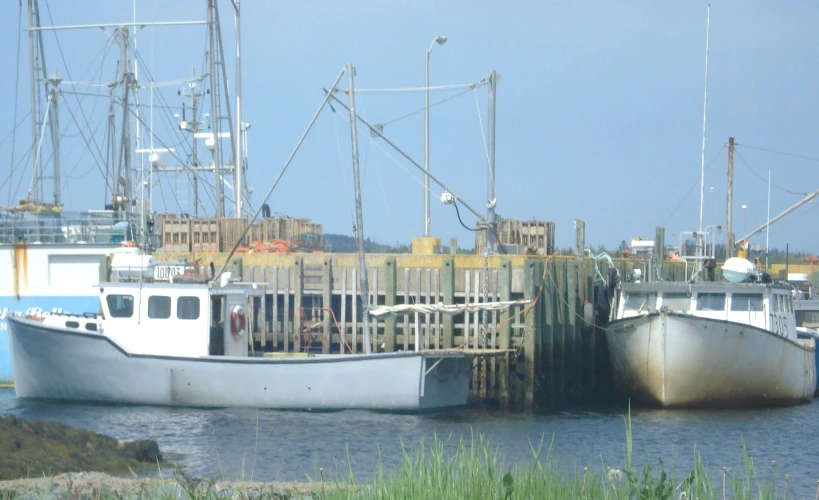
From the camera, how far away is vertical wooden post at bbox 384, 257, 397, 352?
20.3m

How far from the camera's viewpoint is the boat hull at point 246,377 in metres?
18.4

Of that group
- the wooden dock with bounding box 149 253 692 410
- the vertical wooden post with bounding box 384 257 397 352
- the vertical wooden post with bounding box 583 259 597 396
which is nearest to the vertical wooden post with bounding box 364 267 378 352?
the wooden dock with bounding box 149 253 692 410

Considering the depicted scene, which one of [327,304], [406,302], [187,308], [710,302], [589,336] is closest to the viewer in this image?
[187,308]

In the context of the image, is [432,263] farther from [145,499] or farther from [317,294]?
[145,499]

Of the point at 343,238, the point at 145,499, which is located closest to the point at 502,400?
the point at 145,499

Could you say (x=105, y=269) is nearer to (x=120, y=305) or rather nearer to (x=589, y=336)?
(x=120, y=305)

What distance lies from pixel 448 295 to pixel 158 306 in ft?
18.1

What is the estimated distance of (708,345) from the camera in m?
19.6

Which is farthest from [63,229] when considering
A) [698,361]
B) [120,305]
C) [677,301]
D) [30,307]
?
[698,361]

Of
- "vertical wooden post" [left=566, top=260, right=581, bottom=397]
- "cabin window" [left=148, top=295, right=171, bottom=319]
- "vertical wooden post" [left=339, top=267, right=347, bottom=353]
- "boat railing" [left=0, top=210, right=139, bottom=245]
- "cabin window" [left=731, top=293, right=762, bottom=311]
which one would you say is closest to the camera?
"cabin window" [left=148, top=295, right=171, bottom=319]

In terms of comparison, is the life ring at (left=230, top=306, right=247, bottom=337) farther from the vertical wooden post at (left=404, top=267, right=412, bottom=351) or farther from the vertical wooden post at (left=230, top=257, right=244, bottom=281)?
the vertical wooden post at (left=404, top=267, right=412, bottom=351)

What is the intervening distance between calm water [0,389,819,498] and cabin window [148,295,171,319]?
1738mm

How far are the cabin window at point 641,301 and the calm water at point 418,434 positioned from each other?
7.79 feet

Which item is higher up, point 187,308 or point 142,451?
point 187,308
